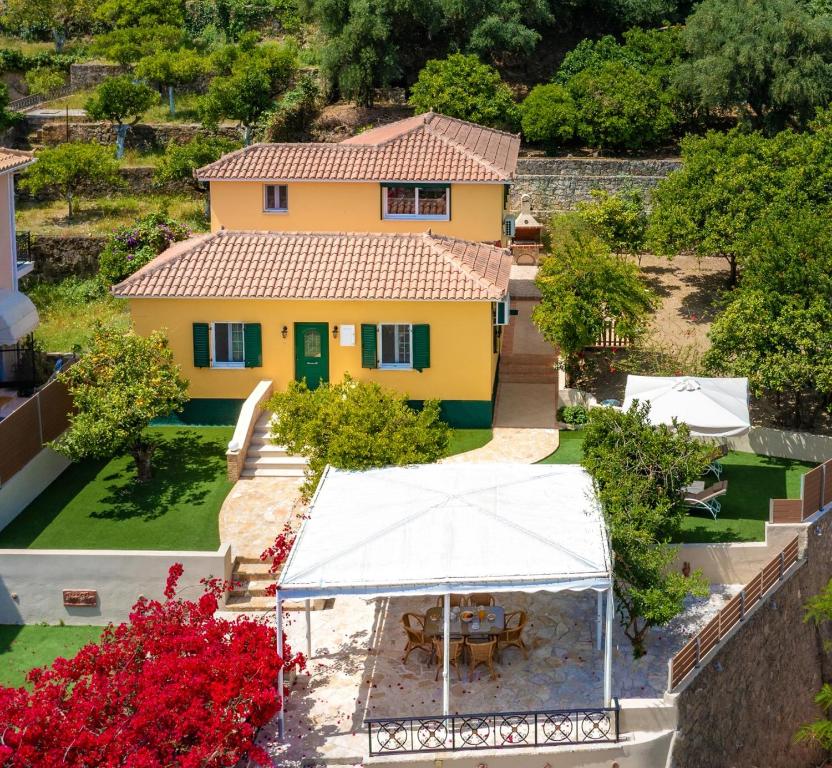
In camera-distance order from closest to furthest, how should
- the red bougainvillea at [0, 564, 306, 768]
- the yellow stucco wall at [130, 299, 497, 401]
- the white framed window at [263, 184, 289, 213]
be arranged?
1. the red bougainvillea at [0, 564, 306, 768]
2. the yellow stucco wall at [130, 299, 497, 401]
3. the white framed window at [263, 184, 289, 213]

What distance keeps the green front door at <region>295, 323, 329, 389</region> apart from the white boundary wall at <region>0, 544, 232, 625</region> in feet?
31.4

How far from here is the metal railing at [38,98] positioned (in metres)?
68.9

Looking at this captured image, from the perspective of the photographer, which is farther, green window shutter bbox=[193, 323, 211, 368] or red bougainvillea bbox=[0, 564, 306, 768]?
green window shutter bbox=[193, 323, 211, 368]

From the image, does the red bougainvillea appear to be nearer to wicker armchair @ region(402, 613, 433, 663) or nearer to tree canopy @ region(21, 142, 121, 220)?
wicker armchair @ region(402, 613, 433, 663)

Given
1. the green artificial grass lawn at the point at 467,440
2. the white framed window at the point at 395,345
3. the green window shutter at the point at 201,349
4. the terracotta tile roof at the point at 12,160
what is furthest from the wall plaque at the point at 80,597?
the terracotta tile roof at the point at 12,160

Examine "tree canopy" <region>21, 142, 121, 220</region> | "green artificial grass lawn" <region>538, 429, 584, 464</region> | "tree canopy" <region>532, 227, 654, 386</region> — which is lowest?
"green artificial grass lawn" <region>538, 429, 584, 464</region>

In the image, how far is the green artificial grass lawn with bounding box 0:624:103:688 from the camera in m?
27.0

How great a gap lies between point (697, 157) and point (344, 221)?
14382 mm

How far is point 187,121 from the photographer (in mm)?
Answer: 66000

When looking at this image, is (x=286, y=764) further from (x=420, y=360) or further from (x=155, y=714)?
(x=420, y=360)

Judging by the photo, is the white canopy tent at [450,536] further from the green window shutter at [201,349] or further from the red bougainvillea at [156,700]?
the green window shutter at [201,349]

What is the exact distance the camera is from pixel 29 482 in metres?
33.3

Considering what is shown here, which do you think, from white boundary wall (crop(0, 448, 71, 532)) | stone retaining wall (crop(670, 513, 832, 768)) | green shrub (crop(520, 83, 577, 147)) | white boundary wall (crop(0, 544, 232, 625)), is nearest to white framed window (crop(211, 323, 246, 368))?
white boundary wall (crop(0, 448, 71, 532))

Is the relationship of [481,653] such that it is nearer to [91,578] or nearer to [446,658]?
[446,658]
